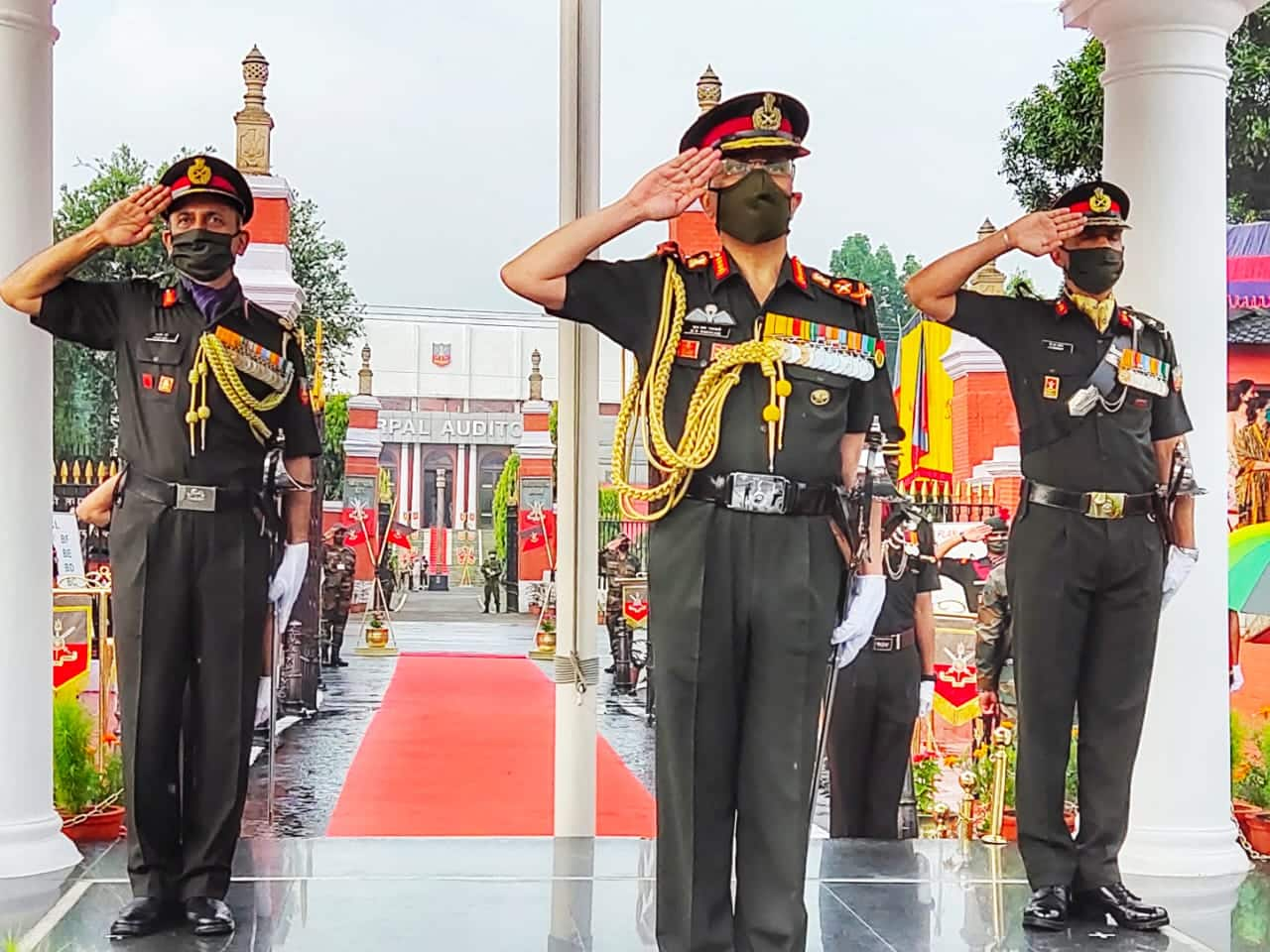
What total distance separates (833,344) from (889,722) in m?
1.93

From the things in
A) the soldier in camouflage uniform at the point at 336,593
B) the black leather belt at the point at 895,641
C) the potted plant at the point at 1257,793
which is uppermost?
the soldier in camouflage uniform at the point at 336,593

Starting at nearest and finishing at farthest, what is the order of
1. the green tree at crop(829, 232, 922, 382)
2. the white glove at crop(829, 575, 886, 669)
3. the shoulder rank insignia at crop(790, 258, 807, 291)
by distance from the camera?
the shoulder rank insignia at crop(790, 258, 807, 291)
the white glove at crop(829, 575, 886, 669)
the green tree at crop(829, 232, 922, 382)

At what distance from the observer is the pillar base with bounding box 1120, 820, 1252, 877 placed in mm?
4832

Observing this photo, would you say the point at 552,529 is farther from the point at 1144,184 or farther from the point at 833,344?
the point at 1144,184

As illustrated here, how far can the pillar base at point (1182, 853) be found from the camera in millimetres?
4832

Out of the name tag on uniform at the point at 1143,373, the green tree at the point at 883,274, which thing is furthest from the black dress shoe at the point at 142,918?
the name tag on uniform at the point at 1143,373

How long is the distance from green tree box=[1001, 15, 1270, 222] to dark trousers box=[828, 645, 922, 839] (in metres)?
1.76

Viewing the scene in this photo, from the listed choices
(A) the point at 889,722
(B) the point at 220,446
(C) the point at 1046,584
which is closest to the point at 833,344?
(C) the point at 1046,584

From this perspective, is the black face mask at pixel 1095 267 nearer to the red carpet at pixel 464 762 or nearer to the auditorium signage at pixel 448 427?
the auditorium signage at pixel 448 427

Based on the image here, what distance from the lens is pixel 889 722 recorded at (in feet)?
16.6

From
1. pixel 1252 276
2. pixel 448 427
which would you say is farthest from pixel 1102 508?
pixel 448 427

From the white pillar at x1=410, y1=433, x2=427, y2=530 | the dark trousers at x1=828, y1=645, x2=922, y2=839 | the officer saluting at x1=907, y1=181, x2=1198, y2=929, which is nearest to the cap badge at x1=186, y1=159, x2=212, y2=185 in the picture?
the white pillar at x1=410, y1=433, x2=427, y2=530

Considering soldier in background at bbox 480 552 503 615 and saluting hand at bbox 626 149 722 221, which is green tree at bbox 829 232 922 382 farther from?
saluting hand at bbox 626 149 722 221

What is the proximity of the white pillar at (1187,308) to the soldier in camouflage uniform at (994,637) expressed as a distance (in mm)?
487
